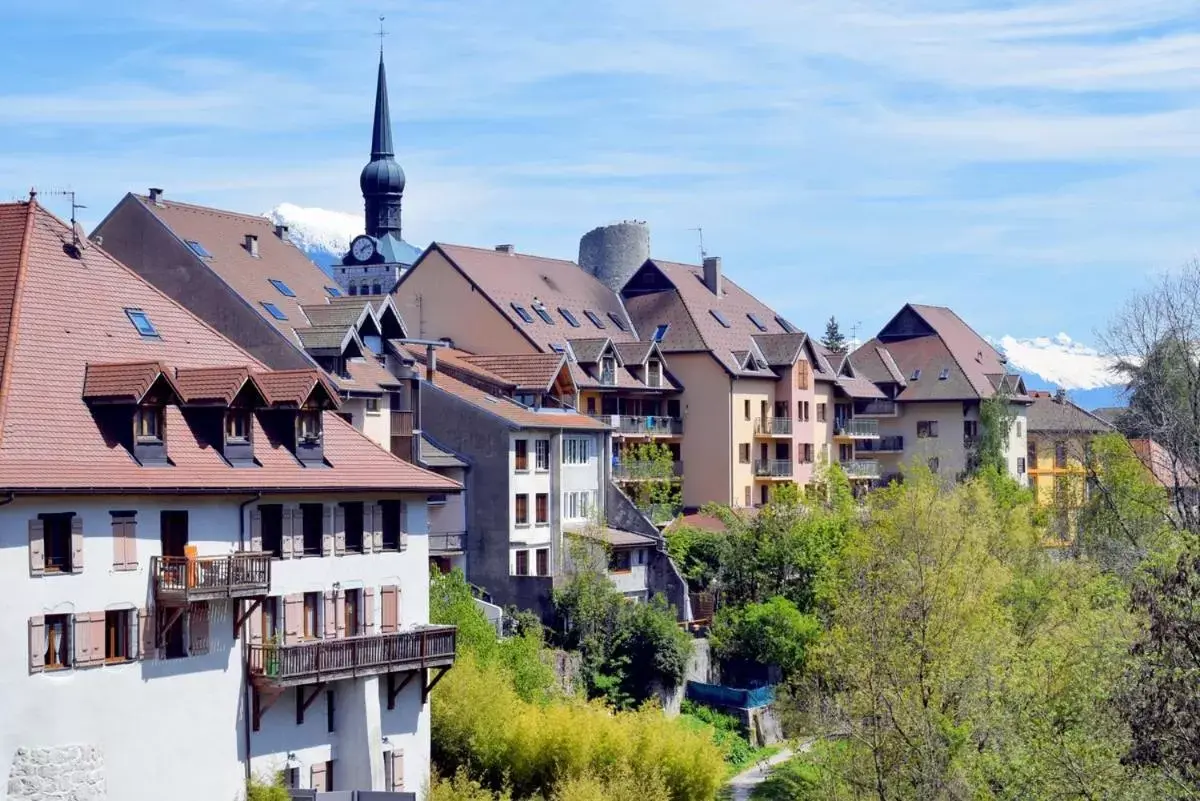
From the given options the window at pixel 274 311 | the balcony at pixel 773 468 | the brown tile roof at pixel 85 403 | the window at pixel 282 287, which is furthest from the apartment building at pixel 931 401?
the brown tile roof at pixel 85 403

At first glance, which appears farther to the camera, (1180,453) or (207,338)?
(1180,453)

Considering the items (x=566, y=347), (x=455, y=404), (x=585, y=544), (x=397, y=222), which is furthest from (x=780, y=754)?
(x=397, y=222)

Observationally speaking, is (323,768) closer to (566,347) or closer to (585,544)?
(585,544)

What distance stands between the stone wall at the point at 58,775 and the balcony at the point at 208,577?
3895 mm

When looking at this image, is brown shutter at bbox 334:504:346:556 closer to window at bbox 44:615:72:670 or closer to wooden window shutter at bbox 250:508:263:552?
wooden window shutter at bbox 250:508:263:552

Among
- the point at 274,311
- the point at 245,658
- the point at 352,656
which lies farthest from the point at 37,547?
the point at 274,311

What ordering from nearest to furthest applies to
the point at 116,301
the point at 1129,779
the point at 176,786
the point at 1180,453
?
the point at 1129,779, the point at 176,786, the point at 116,301, the point at 1180,453

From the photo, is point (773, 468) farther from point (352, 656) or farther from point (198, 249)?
point (352, 656)

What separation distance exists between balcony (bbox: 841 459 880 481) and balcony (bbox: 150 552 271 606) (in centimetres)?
6256

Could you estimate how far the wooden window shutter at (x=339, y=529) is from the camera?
47.5 metres

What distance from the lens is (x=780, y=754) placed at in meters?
69.0

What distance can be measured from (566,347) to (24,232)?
135 feet

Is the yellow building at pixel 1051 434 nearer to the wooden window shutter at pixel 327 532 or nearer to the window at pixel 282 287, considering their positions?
the window at pixel 282 287

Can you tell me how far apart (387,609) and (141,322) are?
9851 millimetres
